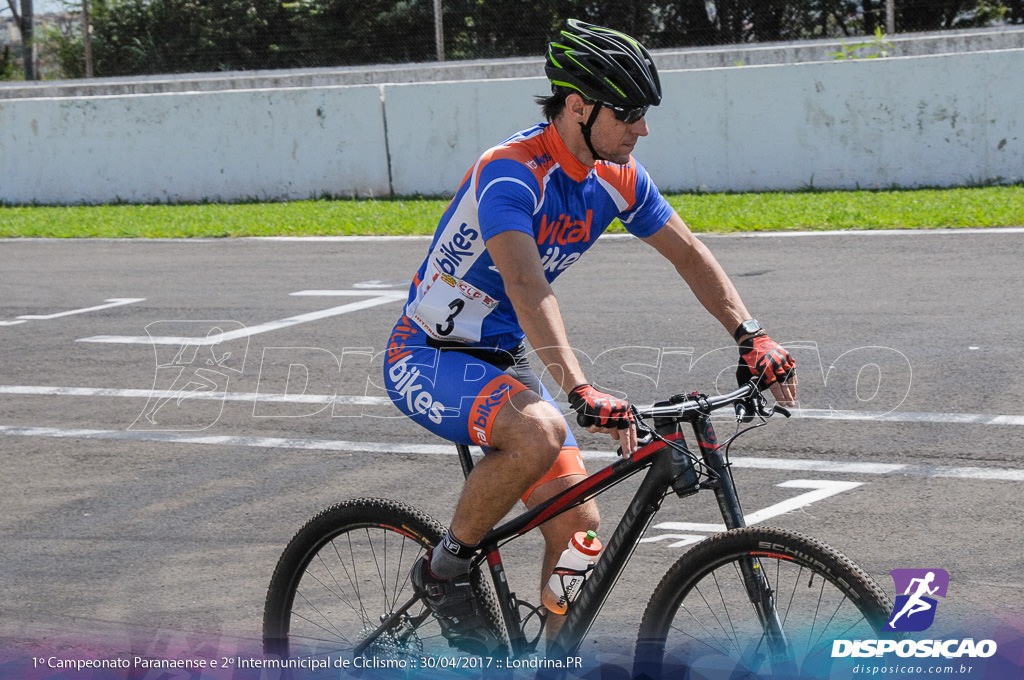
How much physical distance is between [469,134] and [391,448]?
11572 millimetres

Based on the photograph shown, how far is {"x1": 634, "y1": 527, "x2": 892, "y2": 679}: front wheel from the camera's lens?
315cm

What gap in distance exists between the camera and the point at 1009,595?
4848 mm

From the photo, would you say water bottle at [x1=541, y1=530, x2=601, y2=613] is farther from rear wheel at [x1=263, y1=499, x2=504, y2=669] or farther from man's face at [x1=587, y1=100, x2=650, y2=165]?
man's face at [x1=587, y1=100, x2=650, y2=165]

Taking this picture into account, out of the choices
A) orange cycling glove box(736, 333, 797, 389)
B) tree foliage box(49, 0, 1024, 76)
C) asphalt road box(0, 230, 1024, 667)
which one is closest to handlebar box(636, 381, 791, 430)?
orange cycling glove box(736, 333, 797, 389)

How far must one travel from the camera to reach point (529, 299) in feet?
11.7

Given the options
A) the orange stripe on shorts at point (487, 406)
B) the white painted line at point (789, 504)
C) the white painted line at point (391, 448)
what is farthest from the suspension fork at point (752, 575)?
the white painted line at point (391, 448)

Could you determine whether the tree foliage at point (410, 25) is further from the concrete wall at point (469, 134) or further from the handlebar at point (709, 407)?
the handlebar at point (709, 407)

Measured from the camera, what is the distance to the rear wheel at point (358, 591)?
394cm

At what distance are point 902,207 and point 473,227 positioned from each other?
12050 millimetres

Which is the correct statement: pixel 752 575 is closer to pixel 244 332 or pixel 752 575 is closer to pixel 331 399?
pixel 331 399

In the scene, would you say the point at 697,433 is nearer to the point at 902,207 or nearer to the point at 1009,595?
the point at 1009,595

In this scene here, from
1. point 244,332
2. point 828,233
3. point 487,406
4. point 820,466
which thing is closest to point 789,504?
point 820,466

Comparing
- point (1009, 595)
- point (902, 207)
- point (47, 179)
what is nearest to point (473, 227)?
point (1009, 595)

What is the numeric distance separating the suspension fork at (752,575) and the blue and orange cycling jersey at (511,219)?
79 centimetres
